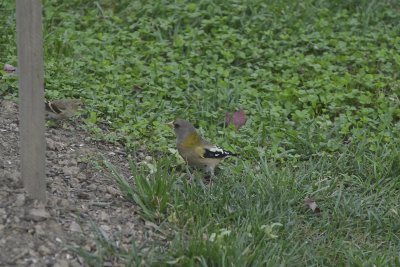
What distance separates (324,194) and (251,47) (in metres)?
2.73

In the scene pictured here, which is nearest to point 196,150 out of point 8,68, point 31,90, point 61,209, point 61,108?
point 61,108

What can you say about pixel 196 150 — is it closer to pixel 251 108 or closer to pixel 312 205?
pixel 312 205

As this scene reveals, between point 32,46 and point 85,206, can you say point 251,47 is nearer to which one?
point 85,206

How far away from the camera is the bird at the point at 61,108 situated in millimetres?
6414

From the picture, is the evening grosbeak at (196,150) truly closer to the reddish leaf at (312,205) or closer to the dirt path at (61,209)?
the dirt path at (61,209)

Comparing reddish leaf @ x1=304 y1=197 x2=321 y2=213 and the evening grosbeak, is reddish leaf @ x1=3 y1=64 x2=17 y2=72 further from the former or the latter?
reddish leaf @ x1=304 y1=197 x2=321 y2=213

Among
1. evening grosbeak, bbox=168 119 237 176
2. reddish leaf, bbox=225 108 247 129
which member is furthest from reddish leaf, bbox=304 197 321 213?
reddish leaf, bbox=225 108 247 129

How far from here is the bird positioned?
6.41 meters

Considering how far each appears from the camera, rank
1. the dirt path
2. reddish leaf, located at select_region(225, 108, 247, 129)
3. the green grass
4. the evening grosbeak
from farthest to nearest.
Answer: reddish leaf, located at select_region(225, 108, 247, 129) < the evening grosbeak < the green grass < the dirt path

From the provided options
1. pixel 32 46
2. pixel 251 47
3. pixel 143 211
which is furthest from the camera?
pixel 251 47

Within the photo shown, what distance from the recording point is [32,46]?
4.54m

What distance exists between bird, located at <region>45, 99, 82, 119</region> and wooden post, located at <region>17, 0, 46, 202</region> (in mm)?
1610

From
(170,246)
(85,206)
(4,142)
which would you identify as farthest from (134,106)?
(170,246)

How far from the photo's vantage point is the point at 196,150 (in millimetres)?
6078
